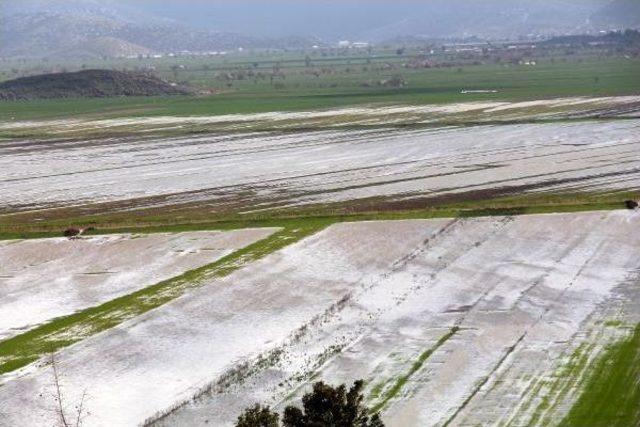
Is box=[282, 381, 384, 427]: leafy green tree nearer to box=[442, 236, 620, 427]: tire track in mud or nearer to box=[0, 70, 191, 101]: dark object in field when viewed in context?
box=[442, 236, 620, 427]: tire track in mud

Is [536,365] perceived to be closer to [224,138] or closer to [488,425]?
[488,425]

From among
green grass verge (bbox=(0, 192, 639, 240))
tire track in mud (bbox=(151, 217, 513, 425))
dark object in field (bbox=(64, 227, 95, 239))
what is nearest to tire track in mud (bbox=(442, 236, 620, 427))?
tire track in mud (bbox=(151, 217, 513, 425))

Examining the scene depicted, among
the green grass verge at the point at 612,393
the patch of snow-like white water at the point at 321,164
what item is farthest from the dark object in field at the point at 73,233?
the green grass verge at the point at 612,393

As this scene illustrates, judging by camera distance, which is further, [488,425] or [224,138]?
[224,138]

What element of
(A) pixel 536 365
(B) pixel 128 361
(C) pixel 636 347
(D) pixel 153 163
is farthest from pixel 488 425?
(D) pixel 153 163

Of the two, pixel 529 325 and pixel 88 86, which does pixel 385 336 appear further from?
pixel 88 86

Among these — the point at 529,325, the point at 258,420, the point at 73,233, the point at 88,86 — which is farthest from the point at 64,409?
the point at 88,86
